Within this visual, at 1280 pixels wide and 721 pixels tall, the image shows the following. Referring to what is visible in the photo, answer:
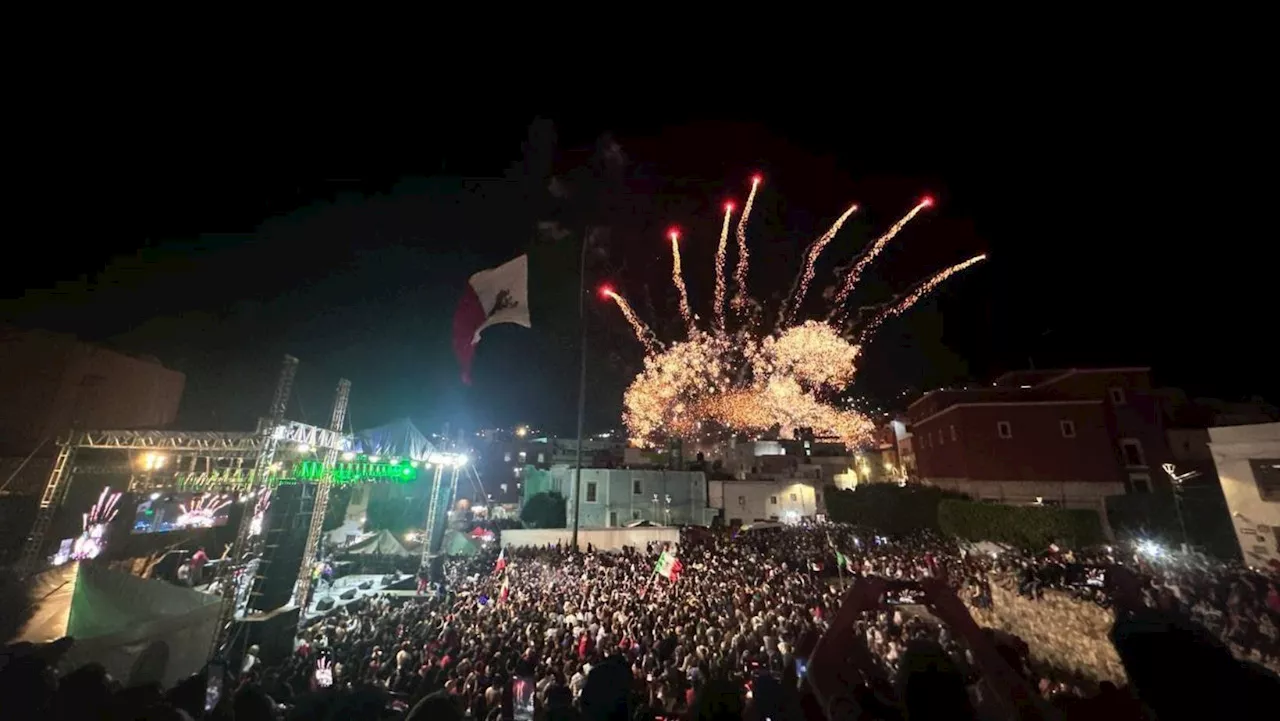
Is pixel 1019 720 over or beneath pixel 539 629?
over

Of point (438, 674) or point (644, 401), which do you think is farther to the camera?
point (644, 401)

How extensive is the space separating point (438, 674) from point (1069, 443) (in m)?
31.0

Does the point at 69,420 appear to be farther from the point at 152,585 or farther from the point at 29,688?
the point at 29,688

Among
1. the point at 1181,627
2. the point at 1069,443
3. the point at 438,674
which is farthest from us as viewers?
the point at 1069,443

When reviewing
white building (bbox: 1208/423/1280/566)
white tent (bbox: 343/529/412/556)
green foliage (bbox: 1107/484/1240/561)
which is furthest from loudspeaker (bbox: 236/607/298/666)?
green foliage (bbox: 1107/484/1240/561)

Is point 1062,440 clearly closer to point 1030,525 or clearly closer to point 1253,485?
point 1030,525

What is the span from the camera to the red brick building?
24.4 metres

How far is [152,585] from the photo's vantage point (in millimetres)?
10227

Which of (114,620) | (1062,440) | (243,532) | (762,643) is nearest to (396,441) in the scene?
(243,532)

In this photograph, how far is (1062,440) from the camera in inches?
990

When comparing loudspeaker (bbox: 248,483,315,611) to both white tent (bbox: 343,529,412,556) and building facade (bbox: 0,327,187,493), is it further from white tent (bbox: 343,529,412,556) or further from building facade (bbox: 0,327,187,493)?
white tent (bbox: 343,529,412,556)

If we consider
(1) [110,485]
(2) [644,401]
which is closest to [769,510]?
(2) [644,401]

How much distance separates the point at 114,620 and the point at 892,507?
110 feet

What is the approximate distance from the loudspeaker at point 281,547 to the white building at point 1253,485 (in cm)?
3272
